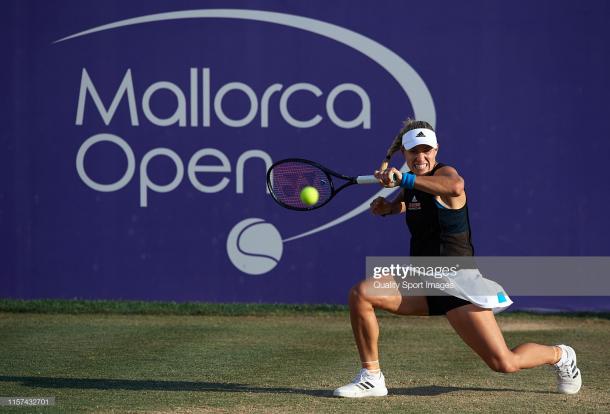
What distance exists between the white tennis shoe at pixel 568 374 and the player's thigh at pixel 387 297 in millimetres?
876

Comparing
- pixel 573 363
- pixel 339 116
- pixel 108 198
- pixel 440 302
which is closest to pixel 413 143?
pixel 440 302

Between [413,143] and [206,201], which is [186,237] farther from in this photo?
[413,143]

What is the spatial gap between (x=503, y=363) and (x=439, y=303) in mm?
493

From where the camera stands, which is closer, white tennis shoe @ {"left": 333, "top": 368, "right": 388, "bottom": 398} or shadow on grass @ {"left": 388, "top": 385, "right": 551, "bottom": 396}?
white tennis shoe @ {"left": 333, "top": 368, "right": 388, "bottom": 398}

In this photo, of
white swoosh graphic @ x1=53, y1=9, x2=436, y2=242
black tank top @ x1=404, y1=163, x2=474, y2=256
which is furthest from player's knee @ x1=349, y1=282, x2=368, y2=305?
white swoosh graphic @ x1=53, y1=9, x2=436, y2=242

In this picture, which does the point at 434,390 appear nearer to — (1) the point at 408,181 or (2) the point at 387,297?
(2) the point at 387,297

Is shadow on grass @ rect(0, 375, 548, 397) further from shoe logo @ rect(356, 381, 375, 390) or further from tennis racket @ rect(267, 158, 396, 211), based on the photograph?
tennis racket @ rect(267, 158, 396, 211)

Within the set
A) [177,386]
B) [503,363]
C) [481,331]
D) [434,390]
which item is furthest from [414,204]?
[177,386]

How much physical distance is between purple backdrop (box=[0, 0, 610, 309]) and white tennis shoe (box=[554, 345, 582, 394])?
3.81m

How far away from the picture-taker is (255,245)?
10.1m

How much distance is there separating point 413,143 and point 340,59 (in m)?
4.04

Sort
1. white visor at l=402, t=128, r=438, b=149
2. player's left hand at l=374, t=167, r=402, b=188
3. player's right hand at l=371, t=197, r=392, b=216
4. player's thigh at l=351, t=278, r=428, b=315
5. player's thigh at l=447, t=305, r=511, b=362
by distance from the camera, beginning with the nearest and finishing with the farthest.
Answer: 1. player's left hand at l=374, t=167, r=402, b=188
2. player's thigh at l=447, t=305, r=511, b=362
3. player's thigh at l=351, t=278, r=428, b=315
4. white visor at l=402, t=128, r=438, b=149
5. player's right hand at l=371, t=197, r=392, b=216

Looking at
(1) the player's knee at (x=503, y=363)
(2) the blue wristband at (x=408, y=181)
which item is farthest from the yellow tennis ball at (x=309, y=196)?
(1) the player's knee at (x=503, y=363)

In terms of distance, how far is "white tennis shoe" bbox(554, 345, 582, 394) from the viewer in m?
6.18
